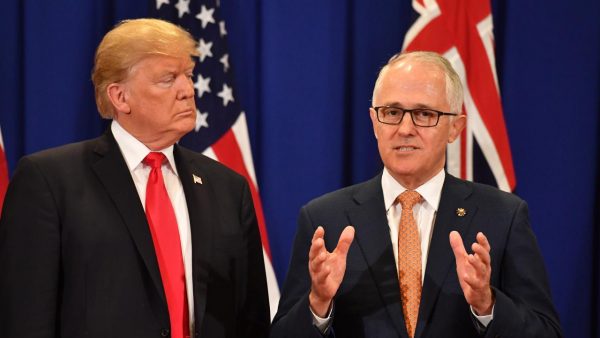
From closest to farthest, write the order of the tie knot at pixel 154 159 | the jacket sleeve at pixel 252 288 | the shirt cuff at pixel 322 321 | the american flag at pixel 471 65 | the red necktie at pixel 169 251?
the shirt cuff at pixel 322 321, the red necktie at pixel 169 251, the tie knot at pixel 154 159, the jacket sleeve at pixel 252 288, the american flag at pixel 471 65

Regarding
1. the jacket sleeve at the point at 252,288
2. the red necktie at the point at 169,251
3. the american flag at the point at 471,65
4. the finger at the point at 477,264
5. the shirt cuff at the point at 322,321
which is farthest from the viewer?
the american flag at the point at 471,65

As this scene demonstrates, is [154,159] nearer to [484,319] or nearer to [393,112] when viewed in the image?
[393,112]

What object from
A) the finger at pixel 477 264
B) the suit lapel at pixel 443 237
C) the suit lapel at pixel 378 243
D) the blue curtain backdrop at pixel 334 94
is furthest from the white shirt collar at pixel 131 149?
the blue curtain backdrop at pixel 334 94

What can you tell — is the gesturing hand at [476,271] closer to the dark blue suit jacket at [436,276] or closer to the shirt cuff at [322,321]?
the dark blue suit jacket at [436,276]

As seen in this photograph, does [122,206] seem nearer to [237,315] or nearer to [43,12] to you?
[237,315]

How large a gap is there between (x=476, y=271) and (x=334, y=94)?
2.12 m

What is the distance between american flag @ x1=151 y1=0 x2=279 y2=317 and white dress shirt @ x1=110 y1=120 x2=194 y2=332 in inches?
53.0

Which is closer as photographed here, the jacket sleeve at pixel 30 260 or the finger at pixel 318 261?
the finger at pixel 318 261

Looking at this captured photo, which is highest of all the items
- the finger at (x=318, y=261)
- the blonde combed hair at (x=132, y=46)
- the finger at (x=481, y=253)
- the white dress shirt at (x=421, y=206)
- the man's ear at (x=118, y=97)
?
Answer: the blonde combed hair at (x=132, y=46)

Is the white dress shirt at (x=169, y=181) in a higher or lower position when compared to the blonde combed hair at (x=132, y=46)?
lower

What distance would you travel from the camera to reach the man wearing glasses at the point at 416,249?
210 centimetres

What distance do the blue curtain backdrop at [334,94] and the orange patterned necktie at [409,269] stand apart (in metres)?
1.76

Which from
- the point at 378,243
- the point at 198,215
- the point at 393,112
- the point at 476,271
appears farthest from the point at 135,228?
the point at 476,271

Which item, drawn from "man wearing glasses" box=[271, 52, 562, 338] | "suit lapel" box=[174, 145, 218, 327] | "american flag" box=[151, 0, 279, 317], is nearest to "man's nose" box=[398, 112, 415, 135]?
"man wearing glasses" box=[271, 52, 562, 338]
